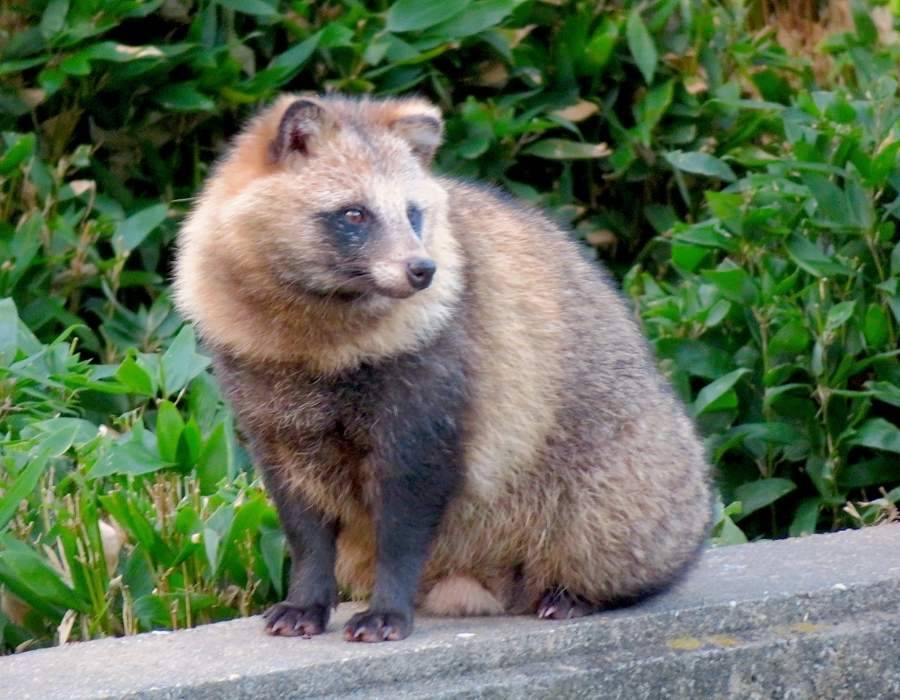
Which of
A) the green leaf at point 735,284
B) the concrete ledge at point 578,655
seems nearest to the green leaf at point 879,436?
the green leaf at point 735,284

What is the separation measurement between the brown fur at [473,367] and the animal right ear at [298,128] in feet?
0.10

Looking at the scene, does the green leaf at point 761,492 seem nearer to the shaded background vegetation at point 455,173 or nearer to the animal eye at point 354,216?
the shaded background vegetation at point 455,173

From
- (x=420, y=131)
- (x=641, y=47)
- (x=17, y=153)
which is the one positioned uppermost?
(x=420, y=131)

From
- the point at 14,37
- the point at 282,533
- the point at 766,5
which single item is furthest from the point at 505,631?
the point at 766,5

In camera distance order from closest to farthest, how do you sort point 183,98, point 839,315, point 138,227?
point 839,315 → point 138,227 → point 183,98

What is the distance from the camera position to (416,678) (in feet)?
11.0

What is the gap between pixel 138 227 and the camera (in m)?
5.77

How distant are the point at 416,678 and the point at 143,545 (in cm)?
93

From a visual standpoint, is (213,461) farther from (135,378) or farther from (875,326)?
(875,326)

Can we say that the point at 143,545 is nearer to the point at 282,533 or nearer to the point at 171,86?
the point at 282,533

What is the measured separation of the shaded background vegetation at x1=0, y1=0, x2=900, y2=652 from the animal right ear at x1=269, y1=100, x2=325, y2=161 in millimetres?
952

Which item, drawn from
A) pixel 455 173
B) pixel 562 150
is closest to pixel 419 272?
pixel 455 173

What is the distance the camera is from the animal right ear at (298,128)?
3596mm

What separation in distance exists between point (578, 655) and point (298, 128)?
4.27 ft
